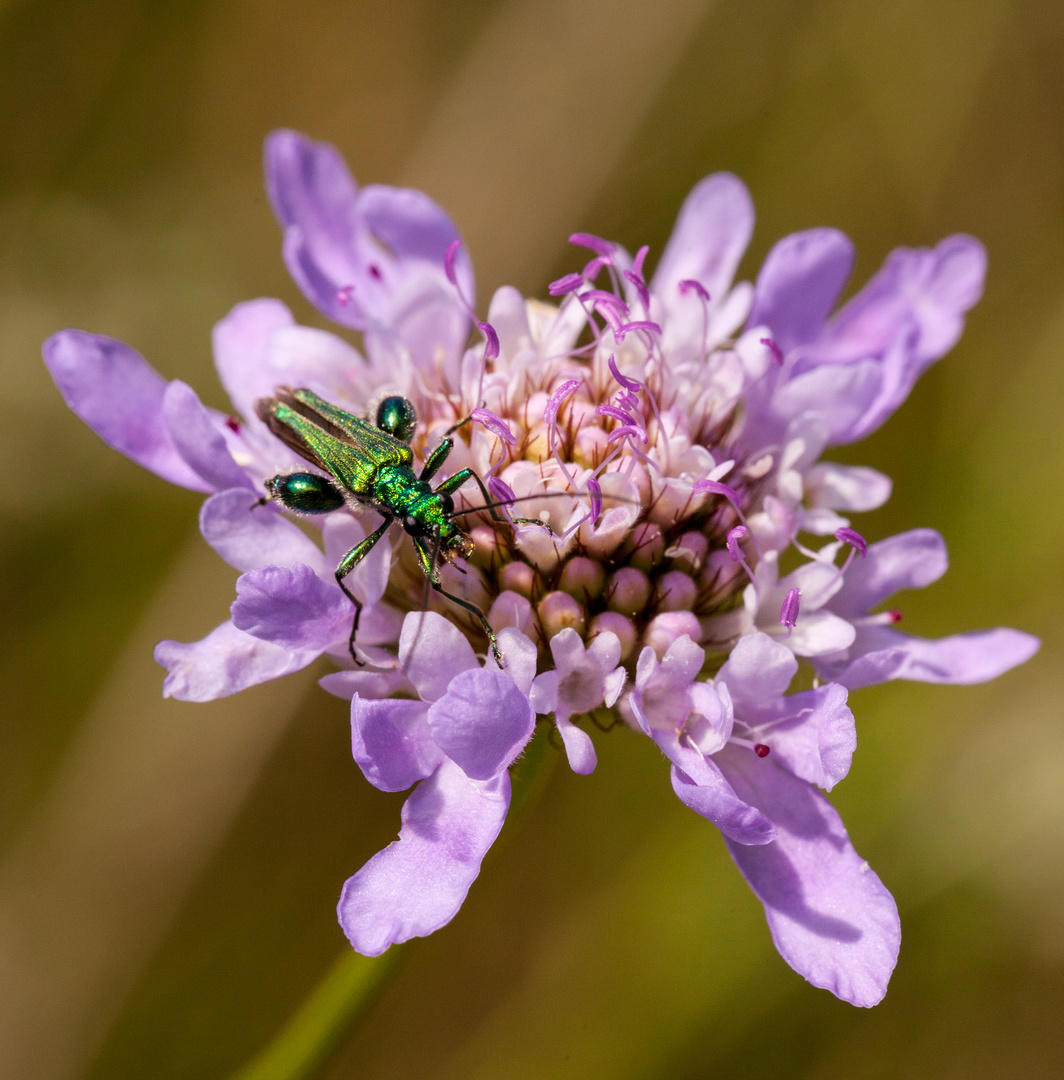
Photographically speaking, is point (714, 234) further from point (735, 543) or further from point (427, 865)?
point (427, 865)

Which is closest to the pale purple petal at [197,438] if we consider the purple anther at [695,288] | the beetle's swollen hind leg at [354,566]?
the beetle's swollen hind leg at [354,566]

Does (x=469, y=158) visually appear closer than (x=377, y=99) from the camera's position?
Yes

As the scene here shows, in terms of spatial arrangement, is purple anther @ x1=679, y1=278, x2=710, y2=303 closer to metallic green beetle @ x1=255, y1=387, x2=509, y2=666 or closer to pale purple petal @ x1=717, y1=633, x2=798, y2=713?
metallic green beetle @ x1=255, y1=387, x2=509, y2=666

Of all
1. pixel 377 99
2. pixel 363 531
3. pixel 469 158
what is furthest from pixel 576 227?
pixel 363 531

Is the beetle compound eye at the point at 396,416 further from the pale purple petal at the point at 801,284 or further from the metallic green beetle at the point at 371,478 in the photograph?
the pale purple petal at the point at 801,284

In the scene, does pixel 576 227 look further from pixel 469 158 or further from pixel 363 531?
pixel 363 531

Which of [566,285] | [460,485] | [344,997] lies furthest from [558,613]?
[344,997]
